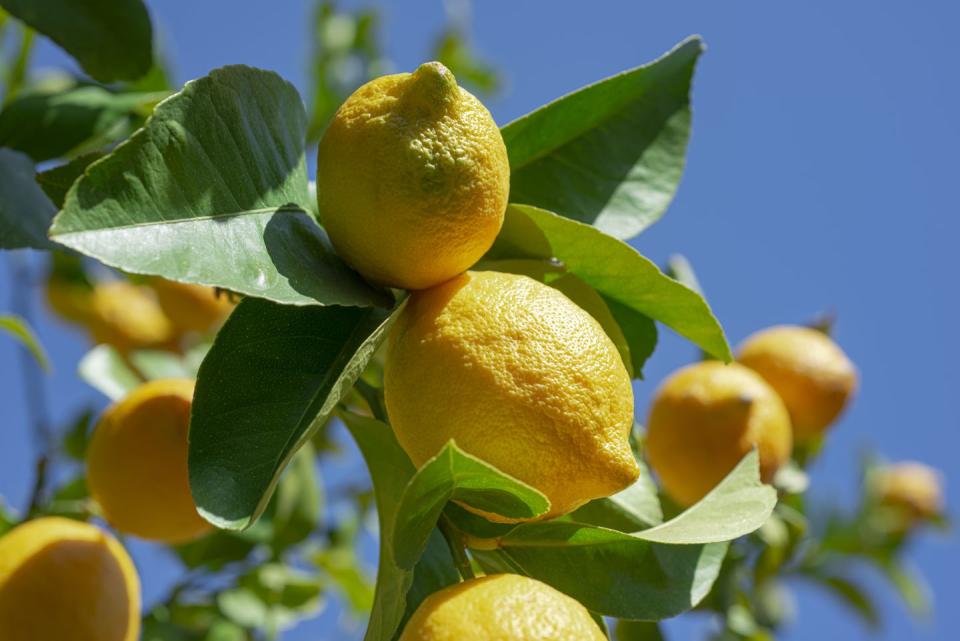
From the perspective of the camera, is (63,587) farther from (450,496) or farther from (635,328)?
(635,328)

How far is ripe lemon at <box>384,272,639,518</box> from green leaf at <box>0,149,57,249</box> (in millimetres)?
428

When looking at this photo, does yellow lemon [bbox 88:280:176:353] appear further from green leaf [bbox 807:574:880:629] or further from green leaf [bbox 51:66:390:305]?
green leaf [bbox 807:574:880:629]

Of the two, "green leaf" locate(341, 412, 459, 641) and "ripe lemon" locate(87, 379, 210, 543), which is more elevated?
"green leaf" locate(341, 412, 459, 641)

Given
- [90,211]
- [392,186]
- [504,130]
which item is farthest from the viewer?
[504,130]

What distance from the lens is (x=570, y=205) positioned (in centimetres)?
107

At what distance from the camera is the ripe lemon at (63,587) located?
3.54ft

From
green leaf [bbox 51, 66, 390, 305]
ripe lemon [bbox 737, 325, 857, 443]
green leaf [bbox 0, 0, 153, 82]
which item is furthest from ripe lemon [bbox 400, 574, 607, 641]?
ripe lemon [bbox 737, 325, 857, 443]

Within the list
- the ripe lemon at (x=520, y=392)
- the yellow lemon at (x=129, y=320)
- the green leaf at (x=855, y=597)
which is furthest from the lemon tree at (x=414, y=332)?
the green leaf at (x=855, y=597)

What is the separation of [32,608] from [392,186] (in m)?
0.65

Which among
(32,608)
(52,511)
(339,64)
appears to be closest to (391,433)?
(32,608)

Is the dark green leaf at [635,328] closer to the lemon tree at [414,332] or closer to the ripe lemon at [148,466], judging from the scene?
the lemon tree at [414,332]

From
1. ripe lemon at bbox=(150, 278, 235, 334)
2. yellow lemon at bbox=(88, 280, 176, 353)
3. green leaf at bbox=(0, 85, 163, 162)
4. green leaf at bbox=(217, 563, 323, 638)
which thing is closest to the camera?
green leaf at bbox=(0, 85, 163, 162)

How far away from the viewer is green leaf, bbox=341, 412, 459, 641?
34.1 inches

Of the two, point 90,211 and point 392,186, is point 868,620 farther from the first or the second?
point 90,211
